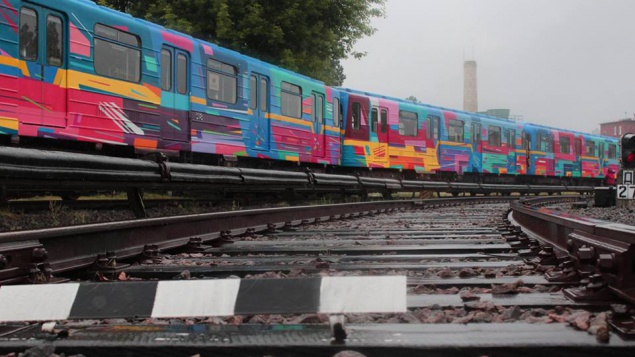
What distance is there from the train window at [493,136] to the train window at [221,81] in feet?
45.5

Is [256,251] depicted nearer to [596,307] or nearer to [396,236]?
[396,236]

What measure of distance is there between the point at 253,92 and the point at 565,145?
20459mm

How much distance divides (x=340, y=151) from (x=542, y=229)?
40.3 ft

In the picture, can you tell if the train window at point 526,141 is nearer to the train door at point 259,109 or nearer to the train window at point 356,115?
the train window at point 356,115

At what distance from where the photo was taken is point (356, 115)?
57.0 feet

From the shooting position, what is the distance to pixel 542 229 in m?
4.72

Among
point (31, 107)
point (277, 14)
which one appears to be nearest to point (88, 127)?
point (31, 107)

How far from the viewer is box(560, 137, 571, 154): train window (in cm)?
2792

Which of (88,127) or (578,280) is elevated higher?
(88,127)

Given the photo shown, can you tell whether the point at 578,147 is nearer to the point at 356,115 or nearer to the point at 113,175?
the point at 356,115


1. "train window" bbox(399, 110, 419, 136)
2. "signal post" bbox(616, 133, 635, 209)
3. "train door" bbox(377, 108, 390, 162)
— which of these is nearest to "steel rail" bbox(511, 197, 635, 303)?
"signal post" bbox(616, 133, 635, 209)

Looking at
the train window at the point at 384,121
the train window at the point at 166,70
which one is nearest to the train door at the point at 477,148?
the train window at the point at 384,121

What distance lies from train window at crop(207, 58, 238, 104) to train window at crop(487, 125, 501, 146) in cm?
1388

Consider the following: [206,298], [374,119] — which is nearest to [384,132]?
[374,119]
